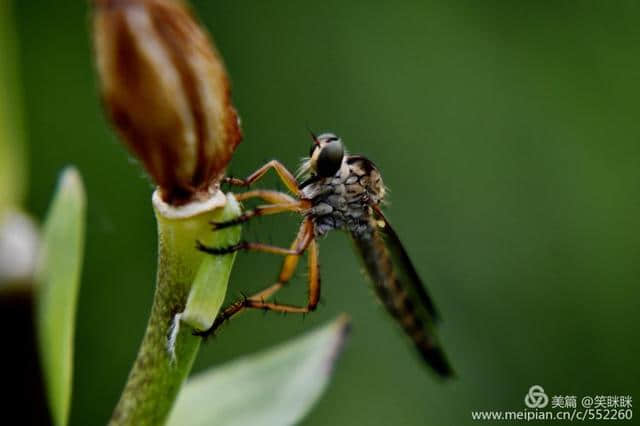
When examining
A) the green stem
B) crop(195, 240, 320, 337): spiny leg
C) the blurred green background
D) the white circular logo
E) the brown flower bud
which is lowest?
the white circular logo

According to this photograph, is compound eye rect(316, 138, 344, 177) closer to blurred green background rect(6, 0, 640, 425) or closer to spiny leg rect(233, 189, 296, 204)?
spiny leg rect(233, 189, 296, 204)

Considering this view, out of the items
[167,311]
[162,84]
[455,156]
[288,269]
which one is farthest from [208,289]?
[455,156]

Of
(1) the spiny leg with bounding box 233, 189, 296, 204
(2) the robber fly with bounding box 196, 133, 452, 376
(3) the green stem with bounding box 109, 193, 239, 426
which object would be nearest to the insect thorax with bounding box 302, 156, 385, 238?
(2) the robber fly with bounding box 196, 133, 452, 376

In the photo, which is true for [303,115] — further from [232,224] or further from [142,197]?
[232,224]

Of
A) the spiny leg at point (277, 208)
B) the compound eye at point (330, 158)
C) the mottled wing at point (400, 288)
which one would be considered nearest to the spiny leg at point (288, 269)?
the spiny leg at point (277, 208)

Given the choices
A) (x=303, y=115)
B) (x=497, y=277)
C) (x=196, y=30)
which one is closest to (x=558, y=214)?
(x=497, y=277)

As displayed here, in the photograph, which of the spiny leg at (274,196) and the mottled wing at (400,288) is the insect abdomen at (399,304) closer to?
the mottled wing at (400,288)
